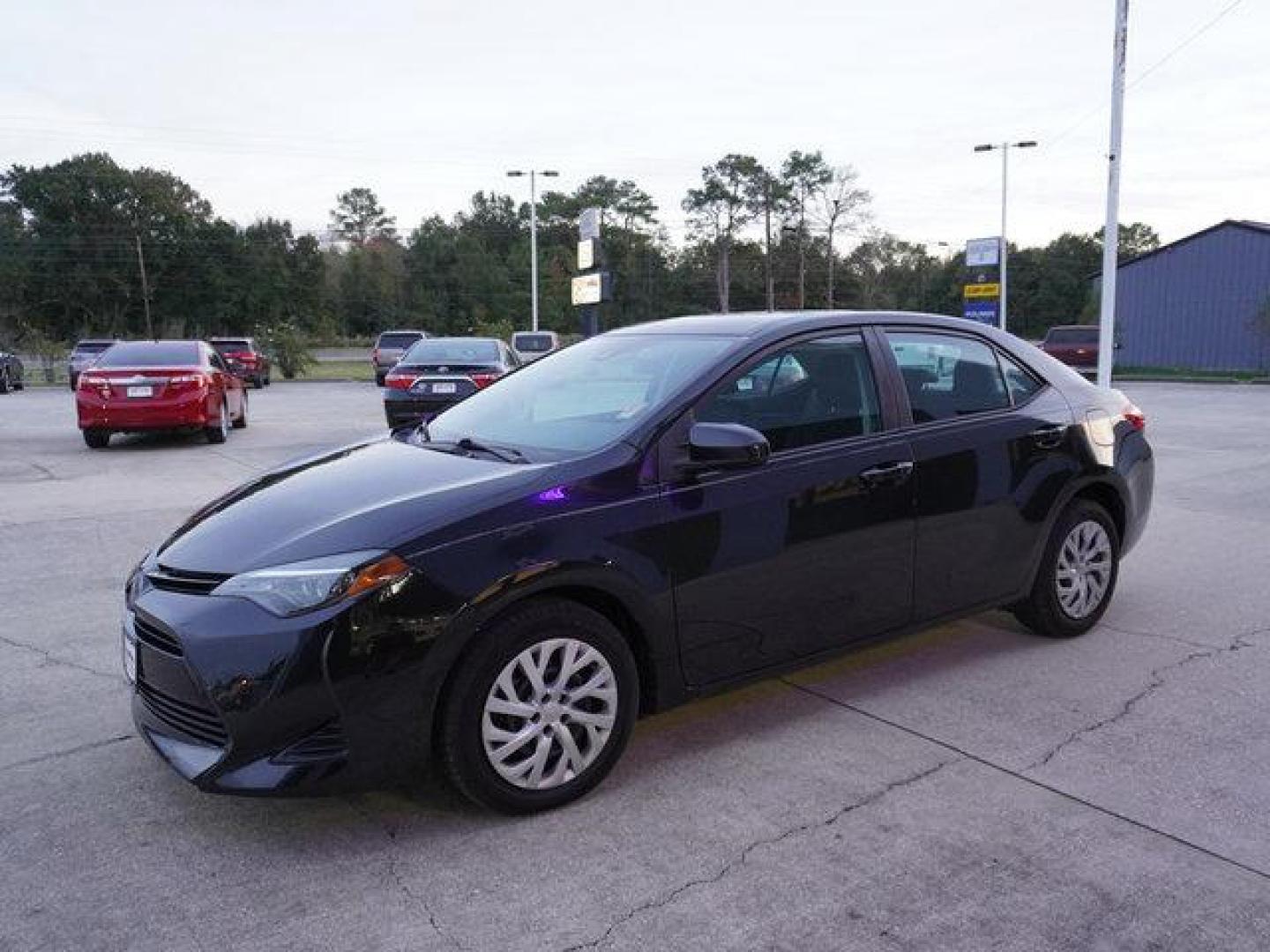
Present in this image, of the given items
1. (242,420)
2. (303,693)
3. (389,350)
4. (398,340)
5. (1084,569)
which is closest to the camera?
(303,693)

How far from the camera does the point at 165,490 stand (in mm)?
9734

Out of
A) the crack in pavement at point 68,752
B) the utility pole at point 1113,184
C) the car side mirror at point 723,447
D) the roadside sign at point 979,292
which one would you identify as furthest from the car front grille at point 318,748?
the roadside sign at point 979,292

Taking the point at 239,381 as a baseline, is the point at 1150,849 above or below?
below

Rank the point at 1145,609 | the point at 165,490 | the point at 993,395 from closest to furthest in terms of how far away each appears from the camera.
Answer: the point at 993,395 < the point at 1145,609 < the point at 165,490

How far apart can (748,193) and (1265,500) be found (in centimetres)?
7251

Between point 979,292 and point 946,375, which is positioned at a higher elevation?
point 979,292

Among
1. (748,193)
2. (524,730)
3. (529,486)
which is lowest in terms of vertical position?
(524,730)

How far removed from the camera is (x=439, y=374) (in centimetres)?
1401

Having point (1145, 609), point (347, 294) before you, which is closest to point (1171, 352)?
point (1145, 609)

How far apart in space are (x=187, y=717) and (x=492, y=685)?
0.91 metres

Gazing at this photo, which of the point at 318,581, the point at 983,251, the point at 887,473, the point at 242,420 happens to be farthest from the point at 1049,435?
the point at 983,251

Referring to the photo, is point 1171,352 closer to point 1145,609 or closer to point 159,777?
point 1145,609

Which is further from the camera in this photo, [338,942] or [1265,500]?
[1265,500]

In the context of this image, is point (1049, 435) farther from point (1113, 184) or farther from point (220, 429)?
point (1113, 184)
